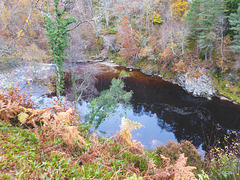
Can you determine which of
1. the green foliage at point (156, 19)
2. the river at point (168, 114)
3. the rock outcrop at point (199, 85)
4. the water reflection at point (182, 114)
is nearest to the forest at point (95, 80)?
the rock outcrop at point (199, 85)

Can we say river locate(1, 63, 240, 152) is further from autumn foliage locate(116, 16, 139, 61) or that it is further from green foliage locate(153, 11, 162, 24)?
green foliage locate(153, 11, 162, 24)

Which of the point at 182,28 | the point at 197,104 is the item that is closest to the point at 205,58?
the point at 182,28

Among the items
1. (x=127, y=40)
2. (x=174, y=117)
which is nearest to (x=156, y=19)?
(x=127, y=40)

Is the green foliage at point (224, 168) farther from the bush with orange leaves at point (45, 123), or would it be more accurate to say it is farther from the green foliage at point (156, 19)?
the green foliage at point (156, 19)

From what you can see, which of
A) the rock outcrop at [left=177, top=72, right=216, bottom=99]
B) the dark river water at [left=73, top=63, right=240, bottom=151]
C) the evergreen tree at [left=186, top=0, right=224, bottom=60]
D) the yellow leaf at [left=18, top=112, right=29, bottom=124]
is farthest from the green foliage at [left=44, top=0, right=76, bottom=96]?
the rock outcrop at [left=177, top=72, right=216, bottom=99]

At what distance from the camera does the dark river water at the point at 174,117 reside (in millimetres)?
11250

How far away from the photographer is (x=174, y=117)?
44.7ft

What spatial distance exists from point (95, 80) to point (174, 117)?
12253mm

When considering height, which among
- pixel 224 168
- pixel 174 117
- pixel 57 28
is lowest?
pixel 174 117

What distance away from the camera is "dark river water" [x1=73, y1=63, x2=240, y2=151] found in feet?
36.9

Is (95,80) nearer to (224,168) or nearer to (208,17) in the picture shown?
(208,17)

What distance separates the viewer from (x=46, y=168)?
178 centimetres

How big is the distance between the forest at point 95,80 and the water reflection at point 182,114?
41.9 inches

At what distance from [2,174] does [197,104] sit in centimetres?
1760
